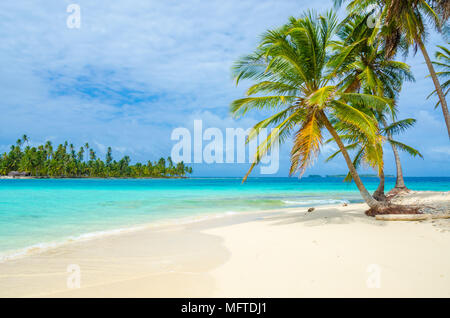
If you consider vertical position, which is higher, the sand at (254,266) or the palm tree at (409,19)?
the palm tree at (409,19)

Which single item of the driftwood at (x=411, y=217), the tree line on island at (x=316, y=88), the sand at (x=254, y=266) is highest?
the tree line on island at (x=316, y=88)

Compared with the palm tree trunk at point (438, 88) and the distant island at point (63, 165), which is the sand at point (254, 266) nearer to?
the palm tree trunk at point (438, 88)

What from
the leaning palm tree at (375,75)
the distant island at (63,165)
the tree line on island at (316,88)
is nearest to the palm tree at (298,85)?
the tree line on island at (316,88)

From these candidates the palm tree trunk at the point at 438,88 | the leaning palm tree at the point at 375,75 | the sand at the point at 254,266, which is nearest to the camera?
the sand at the point at 254,266

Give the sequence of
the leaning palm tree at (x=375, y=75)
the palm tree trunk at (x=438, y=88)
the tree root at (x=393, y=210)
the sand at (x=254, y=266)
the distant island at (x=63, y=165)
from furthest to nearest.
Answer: the distant island at (x=63, y=165), the leaning palm tree at (x=375, y=75), the palm tree trunk at (x=438, y=88), the tree root at (x=393, y=210), the sand at (x=254, y=266)

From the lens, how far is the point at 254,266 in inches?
157

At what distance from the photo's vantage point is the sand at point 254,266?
10.3 ft

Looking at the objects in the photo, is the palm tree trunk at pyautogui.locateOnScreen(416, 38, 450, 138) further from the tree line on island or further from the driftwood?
the driftwood

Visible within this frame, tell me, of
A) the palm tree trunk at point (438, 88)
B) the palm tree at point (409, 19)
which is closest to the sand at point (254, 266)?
the palm tree trunk at point (438, 88)

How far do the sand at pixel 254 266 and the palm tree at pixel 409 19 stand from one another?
19.9 ft

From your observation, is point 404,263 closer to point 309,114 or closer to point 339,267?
point 339,267

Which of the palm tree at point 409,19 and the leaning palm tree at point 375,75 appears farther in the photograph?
the leaning palm tree at point 375,75

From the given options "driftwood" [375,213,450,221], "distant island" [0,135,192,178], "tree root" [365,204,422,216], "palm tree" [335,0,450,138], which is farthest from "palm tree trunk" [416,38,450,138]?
"distant island" [0,135,192,178]
